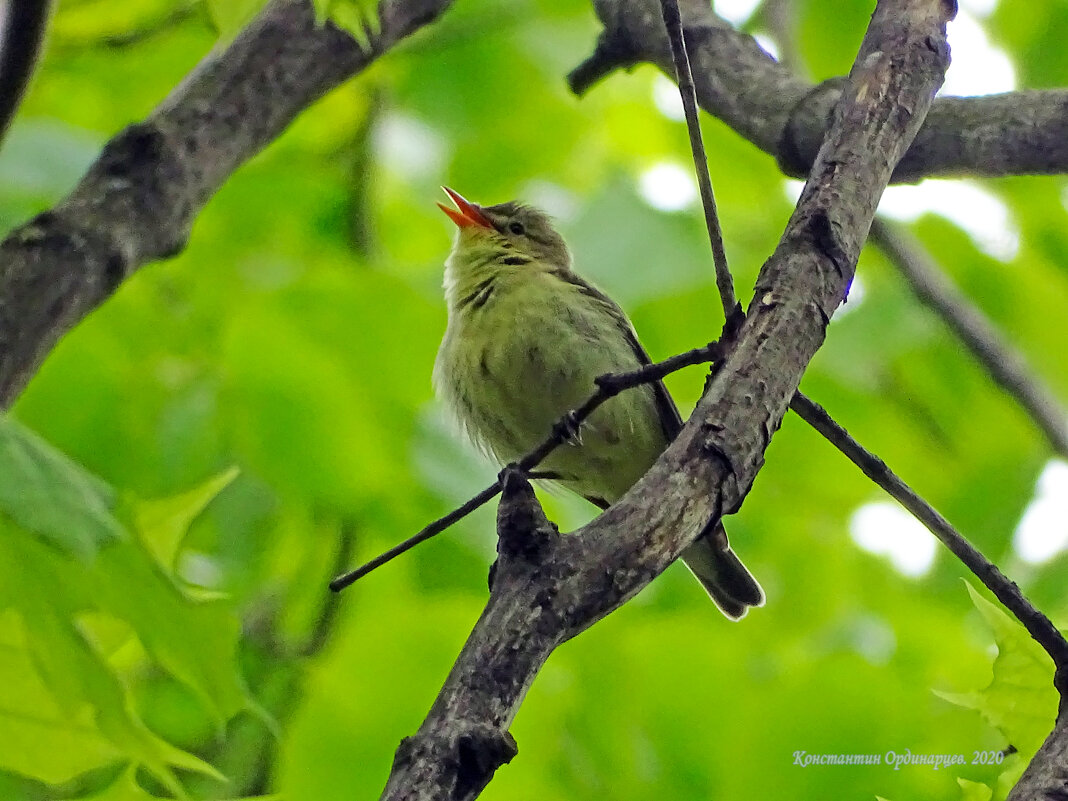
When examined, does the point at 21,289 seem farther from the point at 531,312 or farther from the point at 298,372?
the point at 531,312

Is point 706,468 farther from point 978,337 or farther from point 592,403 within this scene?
point 978,337

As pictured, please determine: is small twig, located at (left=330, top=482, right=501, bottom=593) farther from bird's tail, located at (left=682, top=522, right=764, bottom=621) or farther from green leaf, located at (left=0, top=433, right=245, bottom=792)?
bird's tail, located at (left=682, top=522, right=764, bottom=621)

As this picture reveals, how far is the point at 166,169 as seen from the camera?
8.70 ft

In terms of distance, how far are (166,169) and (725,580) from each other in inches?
86.6

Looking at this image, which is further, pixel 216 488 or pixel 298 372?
pixel 298 372

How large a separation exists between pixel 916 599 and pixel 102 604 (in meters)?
3.63

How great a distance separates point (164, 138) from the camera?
2686mm

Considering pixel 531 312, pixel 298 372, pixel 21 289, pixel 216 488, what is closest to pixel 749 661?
pixel 531 312

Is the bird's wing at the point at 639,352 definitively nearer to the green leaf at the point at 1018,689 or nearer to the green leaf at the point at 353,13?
the green leaf at the point at 1018,689

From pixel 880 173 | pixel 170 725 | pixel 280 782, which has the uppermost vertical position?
pixel 880 173

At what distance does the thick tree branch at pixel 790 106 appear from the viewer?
7.66 feet

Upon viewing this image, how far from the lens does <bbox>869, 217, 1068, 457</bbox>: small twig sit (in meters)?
3.97

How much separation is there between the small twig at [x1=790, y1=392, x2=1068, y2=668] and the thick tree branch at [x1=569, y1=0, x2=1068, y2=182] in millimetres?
901

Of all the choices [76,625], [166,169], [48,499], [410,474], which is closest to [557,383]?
[410,474]
